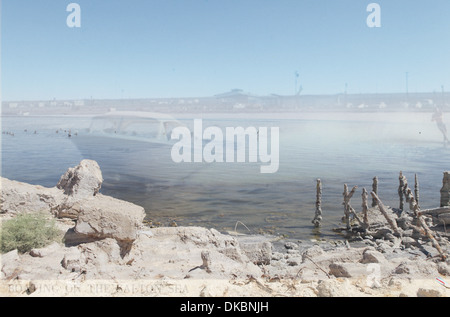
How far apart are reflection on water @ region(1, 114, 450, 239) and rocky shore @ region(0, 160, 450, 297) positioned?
636cm

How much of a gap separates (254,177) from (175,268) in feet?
68.1

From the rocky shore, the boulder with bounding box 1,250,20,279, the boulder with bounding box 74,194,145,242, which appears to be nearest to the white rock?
the rocky shore

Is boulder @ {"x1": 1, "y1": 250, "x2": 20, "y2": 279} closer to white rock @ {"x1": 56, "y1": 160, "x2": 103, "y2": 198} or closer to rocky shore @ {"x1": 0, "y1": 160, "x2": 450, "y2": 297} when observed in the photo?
rocky shore @ {"x1": 0, "y1": 160, "x2": 450, "y2": 297}

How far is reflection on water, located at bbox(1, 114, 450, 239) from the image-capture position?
17.8m

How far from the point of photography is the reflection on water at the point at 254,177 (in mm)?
17812

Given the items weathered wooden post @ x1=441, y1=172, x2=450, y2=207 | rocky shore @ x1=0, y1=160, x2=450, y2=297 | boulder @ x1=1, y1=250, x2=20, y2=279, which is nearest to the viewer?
rocky shore @ x1=0, y1=160, x2=450, y2=297

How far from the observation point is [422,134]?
179ft

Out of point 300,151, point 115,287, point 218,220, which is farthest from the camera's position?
point 300,151

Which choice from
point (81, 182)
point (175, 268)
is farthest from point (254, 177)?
point (175, 268)

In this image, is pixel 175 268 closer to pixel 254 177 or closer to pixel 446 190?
pixel 446 190

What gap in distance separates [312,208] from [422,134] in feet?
143

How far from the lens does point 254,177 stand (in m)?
28.0

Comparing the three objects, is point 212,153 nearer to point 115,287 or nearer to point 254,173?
point 254,173
